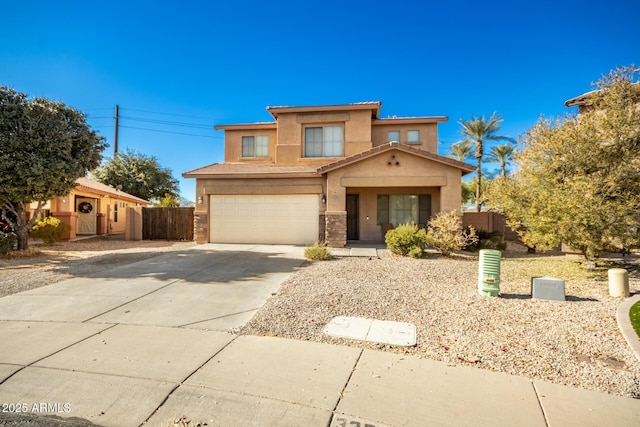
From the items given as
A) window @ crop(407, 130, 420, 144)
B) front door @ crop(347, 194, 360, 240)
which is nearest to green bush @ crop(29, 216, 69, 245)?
front door @ crop(347, 194, 360, 240)

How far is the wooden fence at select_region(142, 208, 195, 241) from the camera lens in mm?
17969

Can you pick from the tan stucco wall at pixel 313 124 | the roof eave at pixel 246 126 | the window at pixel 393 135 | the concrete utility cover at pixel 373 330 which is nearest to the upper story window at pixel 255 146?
the roof eave at pixel 246 126

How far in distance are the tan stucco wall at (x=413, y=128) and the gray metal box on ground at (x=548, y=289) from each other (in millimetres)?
11545

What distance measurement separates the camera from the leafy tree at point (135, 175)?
30684mm

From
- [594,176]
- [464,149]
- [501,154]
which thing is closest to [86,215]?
[594,176]

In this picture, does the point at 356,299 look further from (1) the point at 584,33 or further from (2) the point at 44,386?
(1) the point at 584,33

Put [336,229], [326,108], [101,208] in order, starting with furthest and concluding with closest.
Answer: [101,208]
[326,108]
[336,229]

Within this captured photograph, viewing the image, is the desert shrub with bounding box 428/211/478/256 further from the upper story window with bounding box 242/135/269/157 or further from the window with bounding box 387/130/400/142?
the upper story window with bounding box 242/135/269/157

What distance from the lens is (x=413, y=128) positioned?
17250mm

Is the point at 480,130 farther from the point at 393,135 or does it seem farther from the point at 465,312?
the point at 465,312

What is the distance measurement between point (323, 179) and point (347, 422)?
40.7 ft

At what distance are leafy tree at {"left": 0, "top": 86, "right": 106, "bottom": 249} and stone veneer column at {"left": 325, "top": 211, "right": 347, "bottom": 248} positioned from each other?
9.78 m

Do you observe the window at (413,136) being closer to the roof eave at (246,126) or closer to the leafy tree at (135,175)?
the roof eave at (246,126)

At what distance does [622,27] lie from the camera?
37.9 ft
